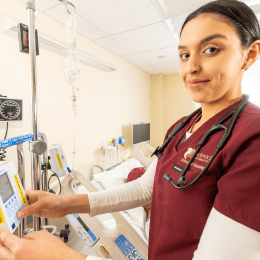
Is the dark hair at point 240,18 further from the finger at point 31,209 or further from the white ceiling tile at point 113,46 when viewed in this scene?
the white ceiling tile at point 113,46

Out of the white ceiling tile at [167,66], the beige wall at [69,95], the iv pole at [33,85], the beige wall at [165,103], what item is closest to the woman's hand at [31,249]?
the iv pole at [33,85]

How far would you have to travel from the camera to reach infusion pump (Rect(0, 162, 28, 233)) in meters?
0.49

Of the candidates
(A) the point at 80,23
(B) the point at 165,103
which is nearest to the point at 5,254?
(A) the point at 80,23

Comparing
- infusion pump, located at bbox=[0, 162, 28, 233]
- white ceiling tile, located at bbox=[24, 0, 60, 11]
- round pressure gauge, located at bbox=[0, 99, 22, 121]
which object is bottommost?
infusion pump, located at bbox=[0, 162, 28, 233]

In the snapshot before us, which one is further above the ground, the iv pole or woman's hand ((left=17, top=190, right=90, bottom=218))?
the iv pole

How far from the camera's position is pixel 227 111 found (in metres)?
0.58

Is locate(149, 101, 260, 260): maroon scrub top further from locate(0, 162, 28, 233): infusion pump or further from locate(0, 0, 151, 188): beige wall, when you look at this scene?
locate(0, 0, 151, 188): beige wall

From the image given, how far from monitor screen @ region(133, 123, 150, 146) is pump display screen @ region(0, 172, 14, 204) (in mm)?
2817

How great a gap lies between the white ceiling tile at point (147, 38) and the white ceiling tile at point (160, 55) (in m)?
0.16

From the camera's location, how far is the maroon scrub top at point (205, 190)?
380mm

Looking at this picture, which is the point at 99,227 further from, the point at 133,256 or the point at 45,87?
the point at 45,87

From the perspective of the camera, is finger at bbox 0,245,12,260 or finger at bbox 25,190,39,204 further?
finger at bbox 25,190,39,204

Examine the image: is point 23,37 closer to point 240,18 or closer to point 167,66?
point 240,18

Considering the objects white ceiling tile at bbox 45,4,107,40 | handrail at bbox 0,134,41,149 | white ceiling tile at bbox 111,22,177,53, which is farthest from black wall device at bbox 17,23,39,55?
white ceiling tile at bbox 111,22,177,53
